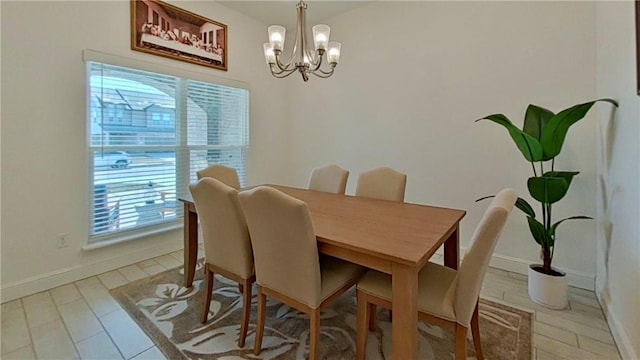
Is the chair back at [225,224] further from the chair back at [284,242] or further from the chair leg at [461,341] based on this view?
the chair leg at [461,341]

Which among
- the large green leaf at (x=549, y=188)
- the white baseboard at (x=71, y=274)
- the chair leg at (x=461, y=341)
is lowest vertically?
the white baseboard at (x=71, y=274)

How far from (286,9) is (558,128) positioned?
3.10 metres

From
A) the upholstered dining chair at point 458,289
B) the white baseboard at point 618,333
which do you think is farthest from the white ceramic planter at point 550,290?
the upholstered dining chair at point 458,289

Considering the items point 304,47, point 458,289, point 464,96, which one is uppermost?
point 304,47

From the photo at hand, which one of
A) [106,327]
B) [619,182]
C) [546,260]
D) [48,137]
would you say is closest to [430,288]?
[546,260]

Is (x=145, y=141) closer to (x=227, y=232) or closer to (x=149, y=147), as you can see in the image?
(x=149, y=147)

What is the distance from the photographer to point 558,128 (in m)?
2.00

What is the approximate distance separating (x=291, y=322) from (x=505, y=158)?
7.60 ft

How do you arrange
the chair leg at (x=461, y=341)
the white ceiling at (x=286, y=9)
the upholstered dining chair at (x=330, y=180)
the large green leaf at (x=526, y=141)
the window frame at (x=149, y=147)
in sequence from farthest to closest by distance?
the white ceiling at (x=286, y=9) → the upholstered dining chair at (x=330, y=180) → the window frame at (x=149, y=147) → the large green leaf at (x=526, y=141) → the chair leg at (x=461, y=341)

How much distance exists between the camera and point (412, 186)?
10.7 ft

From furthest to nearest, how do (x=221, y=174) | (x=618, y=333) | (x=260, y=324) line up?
(x=221, y=174)
(x=618, y=333)
(x=260, y=324)

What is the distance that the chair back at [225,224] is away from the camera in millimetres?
1702

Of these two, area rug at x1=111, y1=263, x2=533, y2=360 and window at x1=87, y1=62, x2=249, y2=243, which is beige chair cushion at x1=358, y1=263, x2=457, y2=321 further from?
window at x1=87, y1=62, x2=249, y2=243

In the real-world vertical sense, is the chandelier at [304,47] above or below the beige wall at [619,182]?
above
